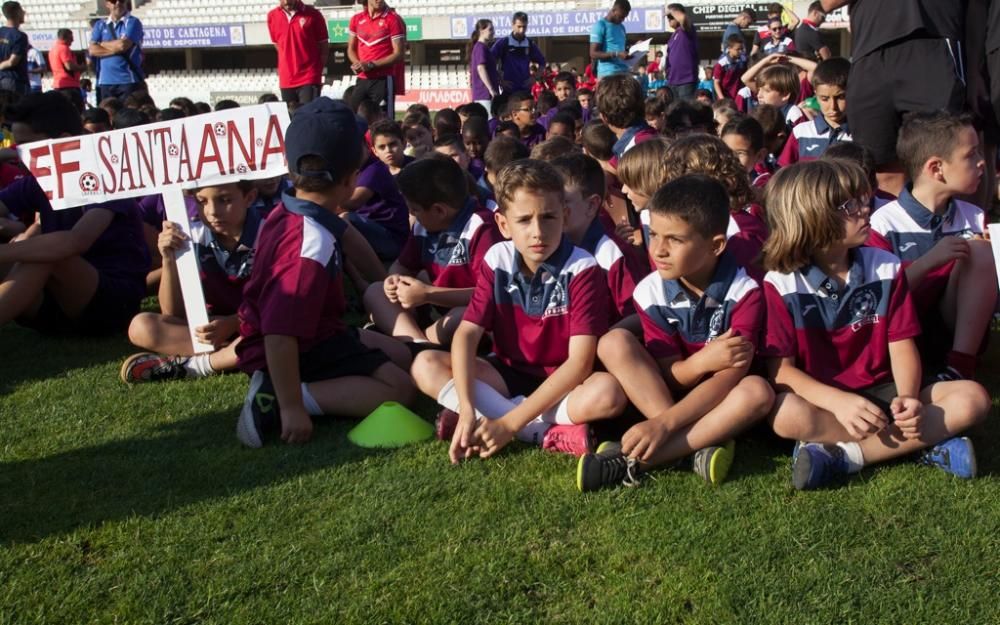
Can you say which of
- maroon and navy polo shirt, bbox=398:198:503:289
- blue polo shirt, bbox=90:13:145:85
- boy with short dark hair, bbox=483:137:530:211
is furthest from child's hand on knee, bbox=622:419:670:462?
blue polo shirt, bbox=90:13:145:85

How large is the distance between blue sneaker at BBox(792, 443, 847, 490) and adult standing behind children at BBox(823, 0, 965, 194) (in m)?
2.18

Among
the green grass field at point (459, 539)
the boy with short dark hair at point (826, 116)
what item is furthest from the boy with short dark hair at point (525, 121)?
the green grass field at point (459, 539)

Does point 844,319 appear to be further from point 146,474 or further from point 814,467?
point 146,474

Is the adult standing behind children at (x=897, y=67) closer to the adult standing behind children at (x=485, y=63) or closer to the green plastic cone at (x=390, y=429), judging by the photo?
the green plastic cone at (x=390, y=429)

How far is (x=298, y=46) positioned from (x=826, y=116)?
5483mm

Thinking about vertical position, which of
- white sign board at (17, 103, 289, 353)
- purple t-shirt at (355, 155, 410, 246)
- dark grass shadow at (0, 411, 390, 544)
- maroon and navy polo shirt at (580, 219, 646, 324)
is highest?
white sign board at (17, 103, 289, 353)

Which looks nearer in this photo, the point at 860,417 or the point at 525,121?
the point at 860,417

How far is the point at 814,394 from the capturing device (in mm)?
3312

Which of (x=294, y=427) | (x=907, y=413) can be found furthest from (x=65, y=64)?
(x=907, y=413)

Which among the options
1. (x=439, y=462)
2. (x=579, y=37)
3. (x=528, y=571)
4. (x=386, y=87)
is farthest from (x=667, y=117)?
(x=579, y=37)

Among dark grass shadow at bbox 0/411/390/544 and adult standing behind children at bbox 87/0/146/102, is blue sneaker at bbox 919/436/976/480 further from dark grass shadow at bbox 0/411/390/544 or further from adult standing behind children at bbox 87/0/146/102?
adult standing behind children at bbox 87/0/146/102

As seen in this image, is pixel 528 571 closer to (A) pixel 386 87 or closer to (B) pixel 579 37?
(A) pixel 386 87

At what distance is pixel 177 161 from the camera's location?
4184mm

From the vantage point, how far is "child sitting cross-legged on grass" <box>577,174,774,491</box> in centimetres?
325
